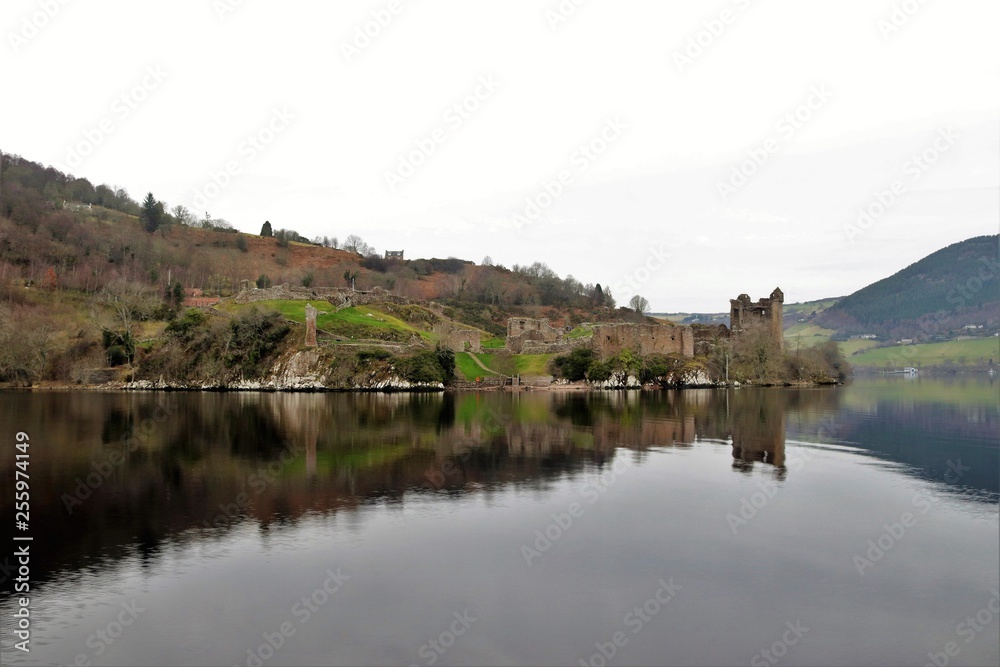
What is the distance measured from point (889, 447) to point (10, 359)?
2742 inches

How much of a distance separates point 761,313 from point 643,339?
20230 mm

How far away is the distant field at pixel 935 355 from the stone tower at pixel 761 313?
81.2m

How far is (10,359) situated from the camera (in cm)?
6469

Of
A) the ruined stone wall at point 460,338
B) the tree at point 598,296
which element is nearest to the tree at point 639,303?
the tree at point 598,296

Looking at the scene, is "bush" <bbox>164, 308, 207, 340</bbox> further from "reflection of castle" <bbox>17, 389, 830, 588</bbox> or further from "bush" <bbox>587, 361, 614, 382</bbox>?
"bush" <bbox>587, 361, 614, 382</bbox>

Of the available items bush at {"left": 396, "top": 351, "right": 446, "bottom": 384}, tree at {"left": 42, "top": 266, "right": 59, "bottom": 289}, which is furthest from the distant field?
tree at {"left": 42, "top": 266, "right": 59, "bottom": 289}

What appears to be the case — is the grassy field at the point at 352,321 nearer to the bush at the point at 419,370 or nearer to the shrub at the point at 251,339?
the shrub at the point at 251,339

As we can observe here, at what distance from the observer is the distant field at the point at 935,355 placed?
150 meters

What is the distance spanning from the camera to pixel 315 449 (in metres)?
24.9

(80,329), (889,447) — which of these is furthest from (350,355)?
(889,447)

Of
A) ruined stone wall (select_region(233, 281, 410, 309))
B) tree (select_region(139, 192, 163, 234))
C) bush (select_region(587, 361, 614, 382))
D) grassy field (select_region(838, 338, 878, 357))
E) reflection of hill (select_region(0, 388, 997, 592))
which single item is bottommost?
reflection of hill (select_region(0, 388, 997, 592))

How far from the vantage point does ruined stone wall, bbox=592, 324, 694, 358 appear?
2970 inches

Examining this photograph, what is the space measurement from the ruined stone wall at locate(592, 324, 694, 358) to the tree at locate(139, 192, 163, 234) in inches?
3553

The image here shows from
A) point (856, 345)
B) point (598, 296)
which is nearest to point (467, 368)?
point (598, 296)
